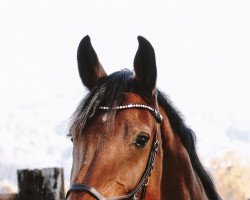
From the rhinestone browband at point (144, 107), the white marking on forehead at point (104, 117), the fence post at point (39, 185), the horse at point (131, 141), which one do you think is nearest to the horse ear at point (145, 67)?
the horse at point (131, 141)

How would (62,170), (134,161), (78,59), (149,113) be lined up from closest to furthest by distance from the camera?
(134,161), (149,113), (78,59), (62,170)

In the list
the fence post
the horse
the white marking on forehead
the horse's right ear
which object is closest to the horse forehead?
the horse

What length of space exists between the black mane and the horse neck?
0.08 m

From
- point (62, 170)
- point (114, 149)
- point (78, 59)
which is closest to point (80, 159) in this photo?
point (114, 149)

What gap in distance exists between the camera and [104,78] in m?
3.62

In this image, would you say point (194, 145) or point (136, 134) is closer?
point (136, 134)

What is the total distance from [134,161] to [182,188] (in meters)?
0.61

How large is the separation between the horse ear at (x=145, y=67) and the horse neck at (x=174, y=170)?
0.94 ft

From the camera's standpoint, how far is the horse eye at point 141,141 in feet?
10.6

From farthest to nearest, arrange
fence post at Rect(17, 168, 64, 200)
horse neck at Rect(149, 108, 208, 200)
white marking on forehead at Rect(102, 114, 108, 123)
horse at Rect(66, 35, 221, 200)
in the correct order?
fence post at Rect(17, 168, 64, 200)
horse neck at Rect(149, 108, 208, 200)
white marking on forehead at Rect(102, 114, 108, 123)
horse at Rect(66, 35, 221, 200)

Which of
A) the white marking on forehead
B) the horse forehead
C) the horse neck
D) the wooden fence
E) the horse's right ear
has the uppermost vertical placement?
the horse's right ear

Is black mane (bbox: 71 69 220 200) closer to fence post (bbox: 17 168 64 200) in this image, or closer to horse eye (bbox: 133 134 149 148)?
horse eye (bbox: 133 134 149 148)

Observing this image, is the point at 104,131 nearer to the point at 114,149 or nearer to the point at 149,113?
the point at 114,149

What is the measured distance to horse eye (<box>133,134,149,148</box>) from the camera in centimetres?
324
